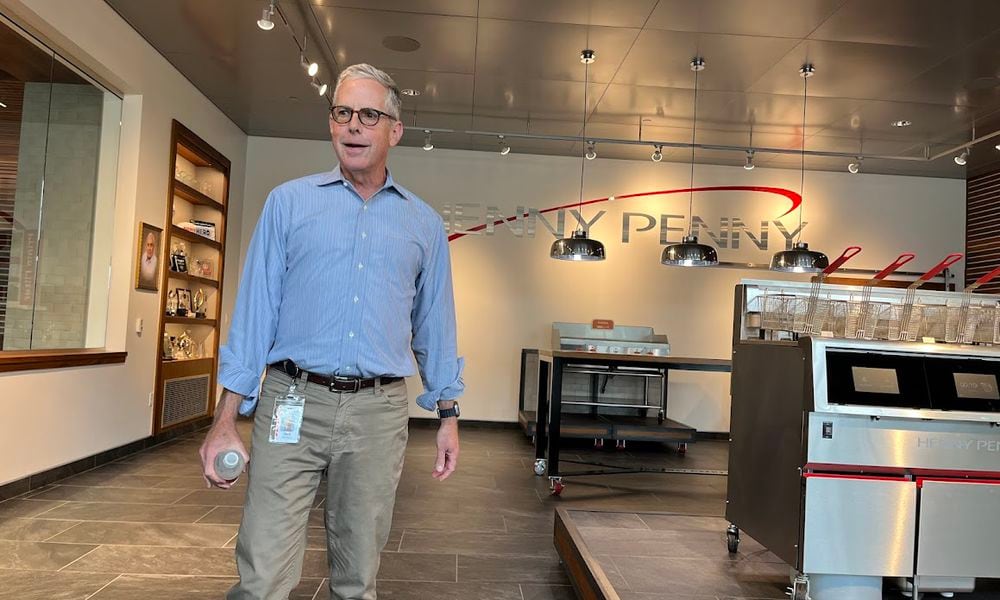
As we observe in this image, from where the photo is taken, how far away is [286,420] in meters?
1.44

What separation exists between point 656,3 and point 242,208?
17.0 feet

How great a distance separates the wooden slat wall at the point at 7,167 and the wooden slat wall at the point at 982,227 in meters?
8.53

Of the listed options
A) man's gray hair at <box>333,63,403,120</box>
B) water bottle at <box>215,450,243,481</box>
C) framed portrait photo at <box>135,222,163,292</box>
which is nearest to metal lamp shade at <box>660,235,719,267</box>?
framed portrait photo at <box>135,222,163,292</box>

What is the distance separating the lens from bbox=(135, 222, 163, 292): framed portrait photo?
511 cm

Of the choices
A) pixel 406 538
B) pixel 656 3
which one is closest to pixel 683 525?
pixel 406 538

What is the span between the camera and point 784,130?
259 inches

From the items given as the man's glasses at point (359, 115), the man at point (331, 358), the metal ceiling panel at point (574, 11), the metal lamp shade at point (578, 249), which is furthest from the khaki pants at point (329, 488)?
the metal lamp shade at point (578, 249)

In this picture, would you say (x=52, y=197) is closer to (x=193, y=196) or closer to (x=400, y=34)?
(x=193, y=196)

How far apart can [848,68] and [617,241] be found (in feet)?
10.5

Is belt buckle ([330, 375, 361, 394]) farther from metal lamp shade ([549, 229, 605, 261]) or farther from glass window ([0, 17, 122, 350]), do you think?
metal lamp shade ([549, 229, 605, 261])

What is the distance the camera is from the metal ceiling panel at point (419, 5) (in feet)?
14.4

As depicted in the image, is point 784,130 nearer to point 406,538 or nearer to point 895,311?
point 895,311

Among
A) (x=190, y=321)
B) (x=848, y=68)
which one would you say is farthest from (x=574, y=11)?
(x=190, y=321)

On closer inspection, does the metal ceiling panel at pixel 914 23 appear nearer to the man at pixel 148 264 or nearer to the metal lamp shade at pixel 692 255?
the metal lamp shade at pixel 692 255
